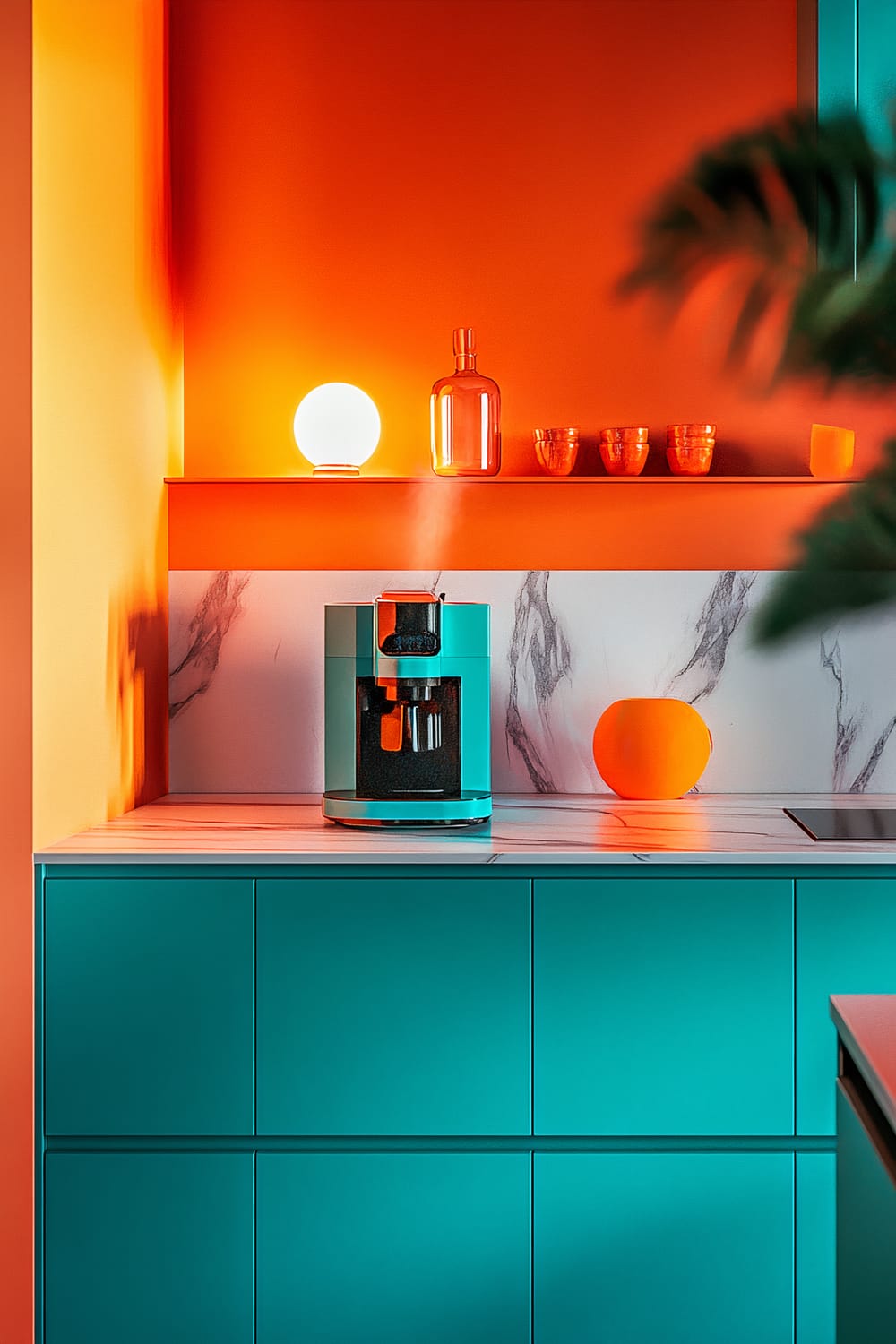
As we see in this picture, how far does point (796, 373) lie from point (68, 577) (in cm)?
116

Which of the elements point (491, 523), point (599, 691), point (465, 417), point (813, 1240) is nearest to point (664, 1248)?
point (813, 1240)

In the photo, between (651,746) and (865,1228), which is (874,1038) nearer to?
(865,1228)

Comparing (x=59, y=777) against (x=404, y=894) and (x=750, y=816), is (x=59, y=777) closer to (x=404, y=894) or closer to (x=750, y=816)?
(x=404, y=894)

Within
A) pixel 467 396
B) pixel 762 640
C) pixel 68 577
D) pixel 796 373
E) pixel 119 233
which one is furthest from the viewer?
pixel 467 396

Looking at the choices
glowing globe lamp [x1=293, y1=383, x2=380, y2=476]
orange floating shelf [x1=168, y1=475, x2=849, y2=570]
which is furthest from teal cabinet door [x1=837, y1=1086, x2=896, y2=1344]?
glowing globe lamp [x1=293, y1=383, x2=380, y2=476]

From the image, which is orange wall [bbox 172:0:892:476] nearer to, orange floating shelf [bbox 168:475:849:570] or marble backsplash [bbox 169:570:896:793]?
orange floating shelf [bbox 168:475:849:570]

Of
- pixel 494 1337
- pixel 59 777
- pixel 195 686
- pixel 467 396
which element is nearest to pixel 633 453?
pixel 467 396

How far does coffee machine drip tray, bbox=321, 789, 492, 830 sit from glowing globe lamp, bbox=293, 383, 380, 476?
28.5 inches

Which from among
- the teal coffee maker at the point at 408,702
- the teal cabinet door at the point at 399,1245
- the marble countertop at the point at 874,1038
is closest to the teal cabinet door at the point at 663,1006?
the teal cabinet door at the point at 399,1245

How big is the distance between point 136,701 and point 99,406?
0.52 m

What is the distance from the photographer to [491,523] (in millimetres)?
2430

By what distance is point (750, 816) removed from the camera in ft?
6.89

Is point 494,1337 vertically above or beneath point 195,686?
beneath

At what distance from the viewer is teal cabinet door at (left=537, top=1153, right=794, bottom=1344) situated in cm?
174
